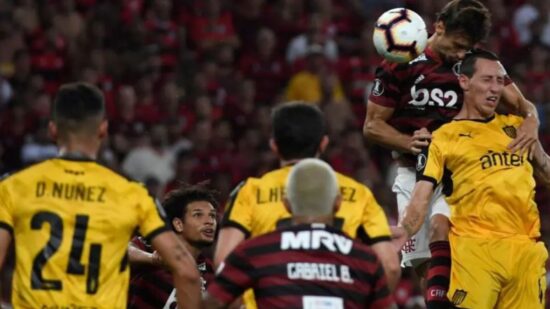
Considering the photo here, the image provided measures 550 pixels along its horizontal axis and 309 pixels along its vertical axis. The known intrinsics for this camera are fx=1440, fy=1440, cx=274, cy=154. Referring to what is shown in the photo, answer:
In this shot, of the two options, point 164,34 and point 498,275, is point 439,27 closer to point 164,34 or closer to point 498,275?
point 498,275

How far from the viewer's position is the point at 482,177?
10.1m

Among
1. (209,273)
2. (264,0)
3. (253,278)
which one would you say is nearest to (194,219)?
(209,273)

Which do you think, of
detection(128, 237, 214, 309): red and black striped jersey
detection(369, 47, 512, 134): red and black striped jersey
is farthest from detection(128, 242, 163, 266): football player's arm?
detection(369, 47, 512, 134): red and black striped jersey

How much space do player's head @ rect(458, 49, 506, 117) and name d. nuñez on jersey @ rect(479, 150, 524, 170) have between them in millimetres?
319

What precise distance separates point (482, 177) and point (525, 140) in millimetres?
417

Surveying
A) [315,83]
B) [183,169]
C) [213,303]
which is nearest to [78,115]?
[213,303]

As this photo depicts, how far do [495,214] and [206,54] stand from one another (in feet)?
33.7

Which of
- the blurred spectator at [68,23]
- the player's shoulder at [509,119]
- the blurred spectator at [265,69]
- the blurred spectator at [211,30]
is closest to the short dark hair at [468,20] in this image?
the player's shoulder at [509,119]

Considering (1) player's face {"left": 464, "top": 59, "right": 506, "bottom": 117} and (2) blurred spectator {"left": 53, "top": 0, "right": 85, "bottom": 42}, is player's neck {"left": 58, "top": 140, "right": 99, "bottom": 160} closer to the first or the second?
(1) player's face {"left": 464, "top": 59, "right": 506, "bottom": 117}

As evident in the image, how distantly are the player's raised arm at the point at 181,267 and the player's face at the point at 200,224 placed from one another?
6.06ft

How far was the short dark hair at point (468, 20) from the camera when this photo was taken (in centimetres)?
1032

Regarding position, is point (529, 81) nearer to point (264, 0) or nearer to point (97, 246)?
point (264, 0)

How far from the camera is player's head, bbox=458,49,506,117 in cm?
1019

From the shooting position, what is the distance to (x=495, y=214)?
33.1 feet
